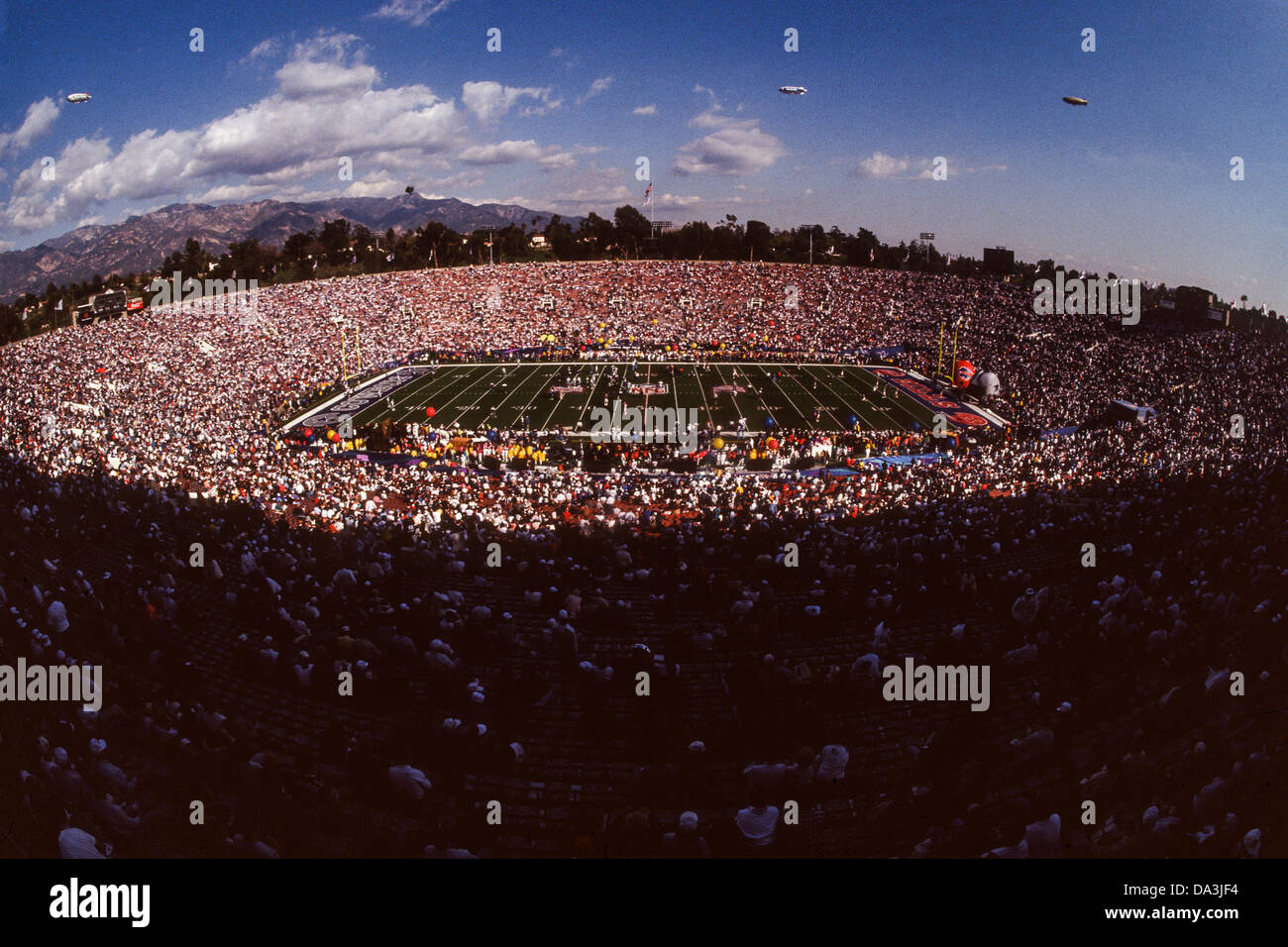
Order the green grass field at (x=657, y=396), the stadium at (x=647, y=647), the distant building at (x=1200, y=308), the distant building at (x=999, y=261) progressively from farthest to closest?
the distant building at (x=999, y=261) → the distant building at (x=1200, y=308) → the green grass field at (x=657, y=396) → the stadium at (x=647, y=647)

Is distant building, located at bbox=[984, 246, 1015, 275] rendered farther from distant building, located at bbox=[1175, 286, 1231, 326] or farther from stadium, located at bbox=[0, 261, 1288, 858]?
stadium, located at bbox=[0, 261, 1288, 858]

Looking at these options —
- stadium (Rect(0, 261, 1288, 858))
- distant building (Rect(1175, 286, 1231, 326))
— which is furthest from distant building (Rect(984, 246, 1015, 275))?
stadium (Rect(0, 261, 1288, 858))

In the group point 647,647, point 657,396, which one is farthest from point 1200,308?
point 647,647

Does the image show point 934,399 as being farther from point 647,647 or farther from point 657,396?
point 647,647

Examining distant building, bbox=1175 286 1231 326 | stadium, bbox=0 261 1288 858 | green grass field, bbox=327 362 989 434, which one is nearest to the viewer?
stadium, bbox=0 261 1288 858

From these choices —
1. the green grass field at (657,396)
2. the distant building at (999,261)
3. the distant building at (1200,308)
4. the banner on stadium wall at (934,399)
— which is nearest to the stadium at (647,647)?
the banner on stadium wall at (934,399)

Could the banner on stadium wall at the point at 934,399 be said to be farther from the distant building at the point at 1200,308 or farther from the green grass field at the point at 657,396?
the distant building at the point at 1200,308
